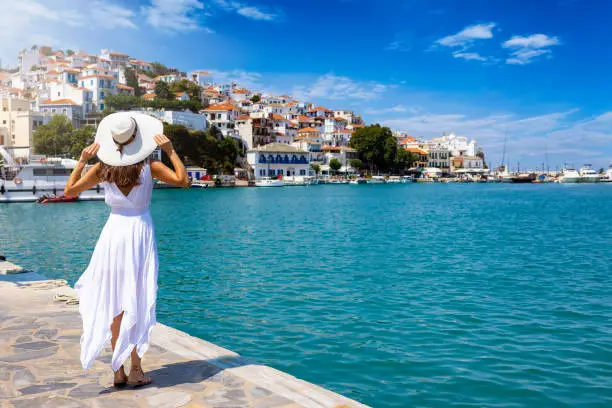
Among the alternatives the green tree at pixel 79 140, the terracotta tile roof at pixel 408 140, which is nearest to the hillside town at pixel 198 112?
the terracotta tile roof at pixel 408 140

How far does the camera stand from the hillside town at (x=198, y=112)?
93.7 m

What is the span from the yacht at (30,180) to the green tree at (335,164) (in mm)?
76848

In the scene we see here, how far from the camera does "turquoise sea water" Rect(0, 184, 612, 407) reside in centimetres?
711

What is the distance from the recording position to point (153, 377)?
16.0 feet

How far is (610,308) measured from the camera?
11.1 m

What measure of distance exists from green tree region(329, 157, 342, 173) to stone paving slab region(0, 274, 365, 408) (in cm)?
11963

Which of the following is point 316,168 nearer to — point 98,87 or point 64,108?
point 98,87

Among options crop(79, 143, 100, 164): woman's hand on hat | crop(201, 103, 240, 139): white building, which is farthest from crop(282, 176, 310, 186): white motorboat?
crop(79, 143, 100, 164): woman's hand on hat

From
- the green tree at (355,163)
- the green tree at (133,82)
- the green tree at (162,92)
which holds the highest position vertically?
the green tree at (133,82)

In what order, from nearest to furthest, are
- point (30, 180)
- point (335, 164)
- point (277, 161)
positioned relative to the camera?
1. point (30, 180)
2. point (277, 161)
3. point (335, 164)

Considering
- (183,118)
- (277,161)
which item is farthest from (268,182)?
(183,118)

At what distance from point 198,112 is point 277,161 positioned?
19478 millimetres

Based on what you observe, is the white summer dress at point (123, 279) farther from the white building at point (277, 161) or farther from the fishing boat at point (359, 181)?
the fishing boat at point (359, 181)

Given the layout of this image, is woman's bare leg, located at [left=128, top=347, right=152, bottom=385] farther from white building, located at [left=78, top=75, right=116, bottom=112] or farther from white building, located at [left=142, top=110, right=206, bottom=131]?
white building, located at [left=78, top=75, right=116, bottom=112]
